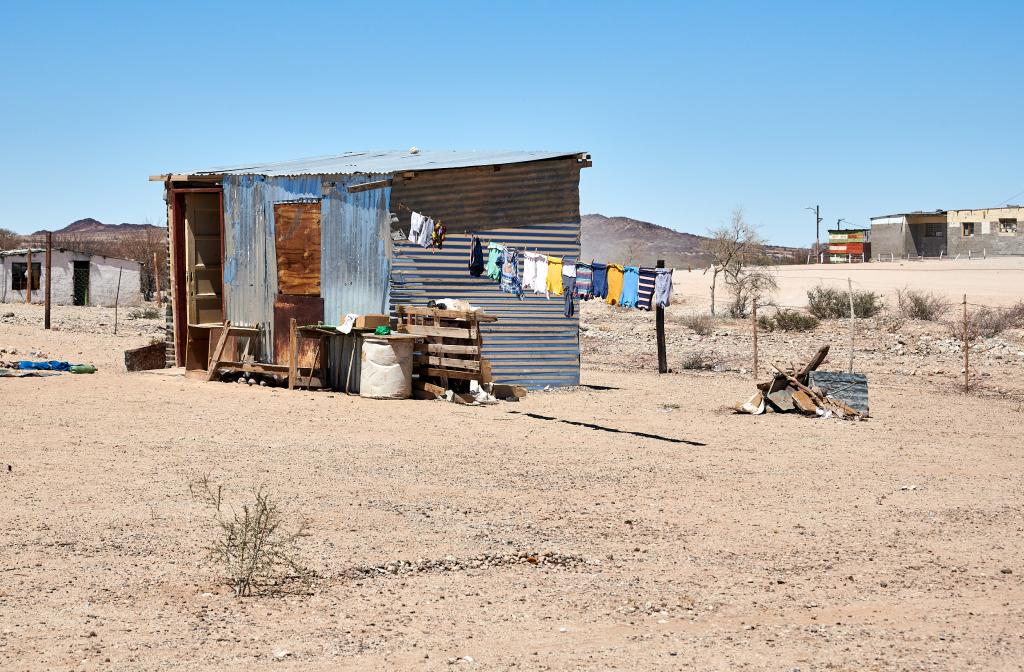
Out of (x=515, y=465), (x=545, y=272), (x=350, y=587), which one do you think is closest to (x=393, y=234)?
(x=545, y=272)

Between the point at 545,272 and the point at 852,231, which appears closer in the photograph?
the point at 545,272

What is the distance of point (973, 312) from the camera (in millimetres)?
31172

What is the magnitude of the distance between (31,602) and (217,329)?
1264 centimetres

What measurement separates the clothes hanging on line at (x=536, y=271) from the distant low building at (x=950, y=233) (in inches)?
2135

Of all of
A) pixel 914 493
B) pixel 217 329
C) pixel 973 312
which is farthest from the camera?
pixel 973 312

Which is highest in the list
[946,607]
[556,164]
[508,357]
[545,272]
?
[556,164]

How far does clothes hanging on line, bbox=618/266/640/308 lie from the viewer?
1609 centimetres

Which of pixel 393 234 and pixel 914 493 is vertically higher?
pixel 393 234

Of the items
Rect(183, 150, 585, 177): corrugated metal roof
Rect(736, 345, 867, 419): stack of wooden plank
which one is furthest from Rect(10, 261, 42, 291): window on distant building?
Rect(736, 345, 867, 419): stack of wooden plank

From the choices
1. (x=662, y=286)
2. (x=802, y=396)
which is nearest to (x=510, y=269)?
(x=662, y=286)

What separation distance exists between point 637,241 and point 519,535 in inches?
5622

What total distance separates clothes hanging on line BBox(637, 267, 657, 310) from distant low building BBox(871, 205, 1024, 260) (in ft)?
177

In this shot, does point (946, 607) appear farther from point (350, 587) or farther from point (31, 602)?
point (31, 602)

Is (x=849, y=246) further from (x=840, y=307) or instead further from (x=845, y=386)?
(x=845, y=386)
